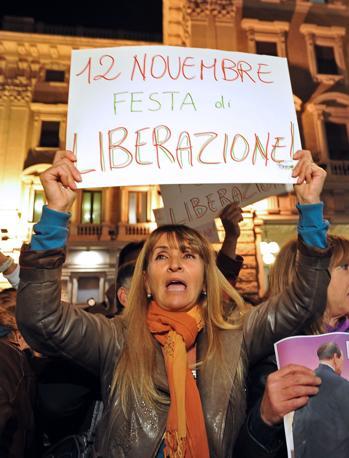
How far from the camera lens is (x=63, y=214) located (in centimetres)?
155

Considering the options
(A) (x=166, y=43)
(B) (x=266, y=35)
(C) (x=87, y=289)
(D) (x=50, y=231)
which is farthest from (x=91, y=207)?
(D) (x=50, y=231)

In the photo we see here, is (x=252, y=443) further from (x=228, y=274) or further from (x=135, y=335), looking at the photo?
(x=228, y=274)

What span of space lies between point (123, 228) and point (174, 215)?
11333 millimetres

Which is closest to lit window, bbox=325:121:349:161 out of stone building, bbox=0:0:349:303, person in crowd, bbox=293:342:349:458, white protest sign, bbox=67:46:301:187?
stone building, bbox=0:0:349:303

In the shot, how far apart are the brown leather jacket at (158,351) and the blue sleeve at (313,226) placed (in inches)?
1.5

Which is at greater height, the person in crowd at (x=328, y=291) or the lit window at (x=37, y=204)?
the lit window at (x=37, y=204)

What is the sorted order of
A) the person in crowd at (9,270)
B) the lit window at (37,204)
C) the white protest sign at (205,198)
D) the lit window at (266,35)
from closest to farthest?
the person in crowd at (9,270) < the white protest sign at (205,198) < the lit window at (37,204) < the lit window at (266,35)

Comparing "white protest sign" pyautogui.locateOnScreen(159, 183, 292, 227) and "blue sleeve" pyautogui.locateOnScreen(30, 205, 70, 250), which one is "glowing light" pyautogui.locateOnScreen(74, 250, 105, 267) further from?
"blue sleeve" pyautogui.locateOnScreen(30, 205, 70, 250)

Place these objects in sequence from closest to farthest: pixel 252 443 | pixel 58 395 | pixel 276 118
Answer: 1. pixel 252 443
2. pixel 58 395
3. pixel 276 118

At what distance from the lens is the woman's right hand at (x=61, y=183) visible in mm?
1578

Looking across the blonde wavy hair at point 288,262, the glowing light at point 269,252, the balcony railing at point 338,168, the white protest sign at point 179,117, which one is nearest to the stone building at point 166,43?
the balcony railing at point 338,168

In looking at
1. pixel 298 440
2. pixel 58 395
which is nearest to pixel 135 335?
pixel 58 395

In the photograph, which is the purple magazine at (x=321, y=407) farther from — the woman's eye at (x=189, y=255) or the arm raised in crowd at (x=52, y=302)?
the arm raised in crowd at (x=52, y=302)

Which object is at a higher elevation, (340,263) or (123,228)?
(123,228)
